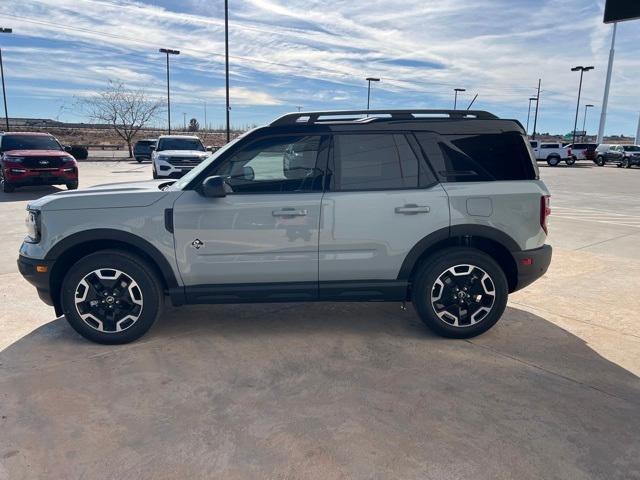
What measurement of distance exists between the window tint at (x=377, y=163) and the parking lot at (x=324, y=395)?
1.37 m

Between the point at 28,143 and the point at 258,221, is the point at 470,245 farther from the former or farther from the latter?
the point at 28,143

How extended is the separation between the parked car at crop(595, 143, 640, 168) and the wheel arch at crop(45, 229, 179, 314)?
4019 cm

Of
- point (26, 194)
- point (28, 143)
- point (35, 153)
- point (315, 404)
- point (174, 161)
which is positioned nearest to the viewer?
point (315, 404)

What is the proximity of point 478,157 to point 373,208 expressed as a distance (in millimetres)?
1029

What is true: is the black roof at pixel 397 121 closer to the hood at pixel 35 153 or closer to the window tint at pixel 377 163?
the window tint at pixel 377 163

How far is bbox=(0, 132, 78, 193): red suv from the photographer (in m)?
13.1

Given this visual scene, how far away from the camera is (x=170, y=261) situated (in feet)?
13.0

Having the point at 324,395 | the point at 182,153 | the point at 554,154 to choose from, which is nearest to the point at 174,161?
the point at 182,153

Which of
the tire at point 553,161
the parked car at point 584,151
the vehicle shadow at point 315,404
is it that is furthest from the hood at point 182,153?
the parked car at point 584,151

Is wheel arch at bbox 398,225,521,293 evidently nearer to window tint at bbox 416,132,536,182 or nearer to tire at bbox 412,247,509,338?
tire at bbox 412,247,509,338

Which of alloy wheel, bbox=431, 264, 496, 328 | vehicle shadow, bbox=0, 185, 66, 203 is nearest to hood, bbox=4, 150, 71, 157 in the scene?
vehicle shadow, bbox=0, 185, 66, 203

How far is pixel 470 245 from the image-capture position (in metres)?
4.34

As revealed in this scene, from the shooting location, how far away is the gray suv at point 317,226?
3.92m

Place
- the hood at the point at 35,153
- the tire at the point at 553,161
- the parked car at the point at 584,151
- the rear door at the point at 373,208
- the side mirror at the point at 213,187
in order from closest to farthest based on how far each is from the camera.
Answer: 1. the side mirror at the point at 213,187
2. the rear door at the point at 373,208
3. the hood at the point at 35,153
4. the tire at the point at 553,161
5. the parked car at the point at 584,151
